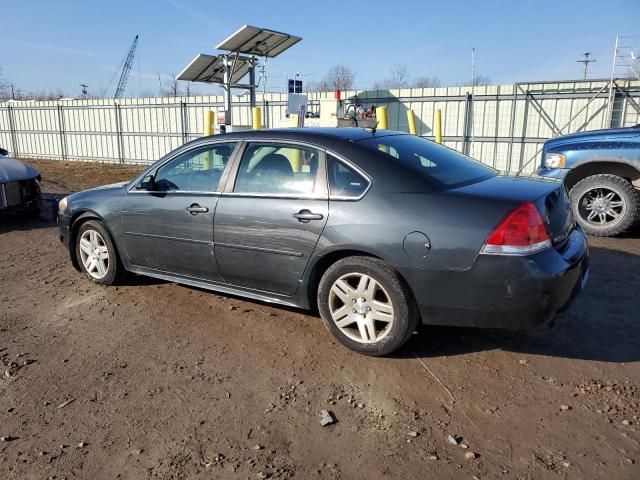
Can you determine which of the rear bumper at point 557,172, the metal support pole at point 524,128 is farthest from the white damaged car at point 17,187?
the metal support pole at point 524,128

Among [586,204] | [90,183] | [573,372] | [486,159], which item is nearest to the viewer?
[573,372]

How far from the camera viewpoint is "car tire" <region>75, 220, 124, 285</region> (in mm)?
4828

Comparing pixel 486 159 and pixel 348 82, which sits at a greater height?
pixel 348 82

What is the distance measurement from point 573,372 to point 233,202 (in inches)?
104

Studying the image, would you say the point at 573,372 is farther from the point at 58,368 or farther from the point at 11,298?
the point at 11,298

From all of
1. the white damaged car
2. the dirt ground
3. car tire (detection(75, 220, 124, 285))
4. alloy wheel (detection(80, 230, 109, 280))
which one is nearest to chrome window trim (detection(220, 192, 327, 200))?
the dirt ground

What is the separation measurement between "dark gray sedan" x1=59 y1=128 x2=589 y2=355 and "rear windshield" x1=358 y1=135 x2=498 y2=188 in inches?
0.7

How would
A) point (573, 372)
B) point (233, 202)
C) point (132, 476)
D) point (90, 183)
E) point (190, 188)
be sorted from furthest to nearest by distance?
point (90, 183) → point (190, 188) → point (233, 202) → point (573, 372) → point (132, 476)

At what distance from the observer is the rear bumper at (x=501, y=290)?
2.92m

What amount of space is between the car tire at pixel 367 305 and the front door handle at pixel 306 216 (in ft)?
1.11

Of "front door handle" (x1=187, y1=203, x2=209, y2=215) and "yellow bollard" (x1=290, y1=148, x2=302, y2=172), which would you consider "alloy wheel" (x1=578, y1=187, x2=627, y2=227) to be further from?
"front door handle" (x1=187, y1=203, x2=209, y2=215)

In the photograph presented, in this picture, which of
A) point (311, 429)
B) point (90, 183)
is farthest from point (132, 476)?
point (90, 183)

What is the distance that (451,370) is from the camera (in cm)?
325

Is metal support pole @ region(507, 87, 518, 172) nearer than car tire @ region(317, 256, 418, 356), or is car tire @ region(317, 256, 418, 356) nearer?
car tire @ region(317, 256, 418, 356)
